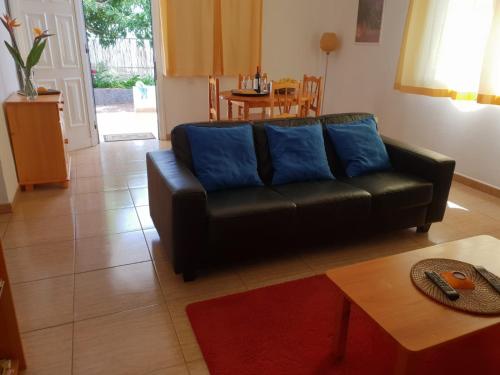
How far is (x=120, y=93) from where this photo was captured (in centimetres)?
875

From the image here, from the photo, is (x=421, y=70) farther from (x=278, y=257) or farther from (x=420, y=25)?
(x=278, y=257)

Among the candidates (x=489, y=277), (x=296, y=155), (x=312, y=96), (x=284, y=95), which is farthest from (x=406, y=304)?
(x=312, y=96)

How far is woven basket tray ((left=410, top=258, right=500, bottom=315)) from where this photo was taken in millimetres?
1450

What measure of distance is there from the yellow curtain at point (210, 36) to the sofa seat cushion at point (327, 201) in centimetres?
327

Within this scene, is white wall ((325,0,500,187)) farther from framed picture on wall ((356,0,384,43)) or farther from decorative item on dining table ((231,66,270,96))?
decorative item on dining table ((231,66,270,96))

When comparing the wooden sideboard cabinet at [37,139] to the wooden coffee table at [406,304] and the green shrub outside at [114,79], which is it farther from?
the green shrub outside at [114,79]

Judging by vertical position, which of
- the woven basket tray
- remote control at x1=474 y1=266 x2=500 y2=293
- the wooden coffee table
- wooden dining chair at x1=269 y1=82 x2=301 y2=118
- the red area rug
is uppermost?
wooden dining chair at x1=269 y1=82 x2=301 y2=118

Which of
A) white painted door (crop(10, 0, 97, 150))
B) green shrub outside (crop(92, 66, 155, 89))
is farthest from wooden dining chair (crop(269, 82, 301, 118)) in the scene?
green shrub outside (crop(92, 66, 155, 89))

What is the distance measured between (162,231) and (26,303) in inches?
31.6

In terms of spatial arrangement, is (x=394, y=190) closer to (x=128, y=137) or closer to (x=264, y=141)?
(x=264, y=141)

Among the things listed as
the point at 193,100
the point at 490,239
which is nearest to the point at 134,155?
the point at 193,100

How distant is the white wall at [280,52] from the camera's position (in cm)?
550

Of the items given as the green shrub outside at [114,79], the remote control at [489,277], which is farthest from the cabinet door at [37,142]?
the green shrub outside at [114,79]

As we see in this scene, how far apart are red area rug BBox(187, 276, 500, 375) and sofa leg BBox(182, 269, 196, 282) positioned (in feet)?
0.71
